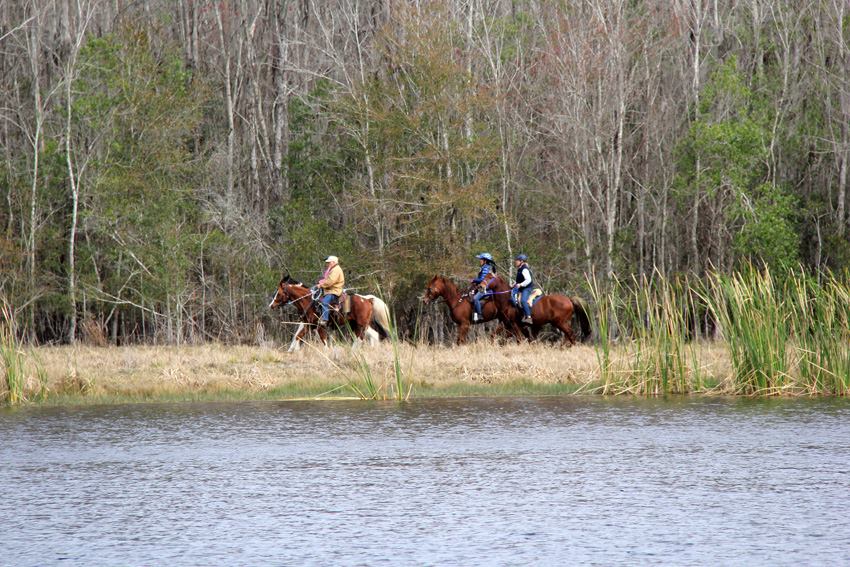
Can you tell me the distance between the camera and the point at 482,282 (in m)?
27.0

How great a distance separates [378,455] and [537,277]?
72.5 ft

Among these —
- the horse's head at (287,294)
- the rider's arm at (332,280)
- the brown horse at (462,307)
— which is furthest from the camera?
the brown horse at (462,307)

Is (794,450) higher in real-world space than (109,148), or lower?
lower

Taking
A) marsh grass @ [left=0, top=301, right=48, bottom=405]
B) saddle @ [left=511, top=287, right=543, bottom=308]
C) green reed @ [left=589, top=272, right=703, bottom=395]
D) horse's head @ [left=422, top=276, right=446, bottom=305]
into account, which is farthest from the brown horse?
marsh grass @ [left=0, top=301, right=48, bottom=405]

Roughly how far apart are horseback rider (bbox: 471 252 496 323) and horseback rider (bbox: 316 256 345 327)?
2843mm

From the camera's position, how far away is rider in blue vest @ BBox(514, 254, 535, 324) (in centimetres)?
2652

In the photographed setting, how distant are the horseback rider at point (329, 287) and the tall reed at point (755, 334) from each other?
368 inches

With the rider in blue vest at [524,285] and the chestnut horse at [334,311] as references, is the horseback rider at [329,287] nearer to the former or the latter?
the chestnut horse at [334,311]

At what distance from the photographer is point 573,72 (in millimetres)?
34406

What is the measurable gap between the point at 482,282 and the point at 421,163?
8155mm

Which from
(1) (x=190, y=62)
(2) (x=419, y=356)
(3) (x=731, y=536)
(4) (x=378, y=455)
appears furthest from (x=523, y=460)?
(1) (x=190, y=62)

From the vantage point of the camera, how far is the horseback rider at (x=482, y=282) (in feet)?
88.6

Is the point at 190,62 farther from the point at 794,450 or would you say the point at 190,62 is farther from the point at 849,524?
the point at 849,524

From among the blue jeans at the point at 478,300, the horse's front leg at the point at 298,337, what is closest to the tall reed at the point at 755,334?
the horse's front leg at the point at 298,337
